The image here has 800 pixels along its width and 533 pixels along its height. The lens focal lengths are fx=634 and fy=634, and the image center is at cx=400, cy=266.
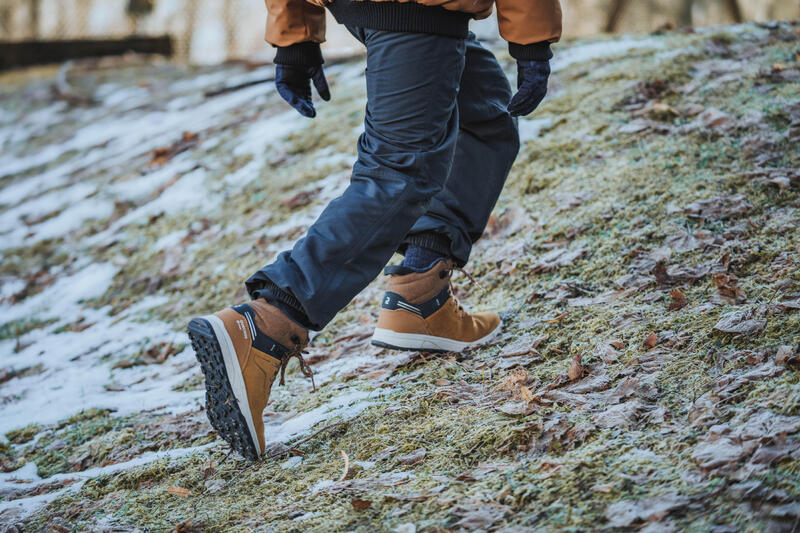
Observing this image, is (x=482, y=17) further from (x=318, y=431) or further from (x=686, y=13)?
(x=686, y=13)

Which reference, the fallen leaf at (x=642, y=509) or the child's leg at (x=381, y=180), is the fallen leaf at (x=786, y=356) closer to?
the fallen leaf at (x=642, y=509)

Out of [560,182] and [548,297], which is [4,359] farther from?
[560,182]

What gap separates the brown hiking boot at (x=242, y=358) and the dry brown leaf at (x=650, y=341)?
1116 mm

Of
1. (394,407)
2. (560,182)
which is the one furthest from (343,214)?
(560,182)

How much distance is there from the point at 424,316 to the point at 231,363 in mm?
816

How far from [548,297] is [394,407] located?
89cm

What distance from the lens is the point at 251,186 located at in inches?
180

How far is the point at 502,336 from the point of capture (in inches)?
99.9

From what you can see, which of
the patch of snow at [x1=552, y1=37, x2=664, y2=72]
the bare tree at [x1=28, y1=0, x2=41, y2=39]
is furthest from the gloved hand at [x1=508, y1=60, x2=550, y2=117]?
the bare tree at [x1=28, y1=0, x2=41, y2=39]

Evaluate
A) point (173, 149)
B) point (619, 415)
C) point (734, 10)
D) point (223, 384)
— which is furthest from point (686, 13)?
point (223, 384)

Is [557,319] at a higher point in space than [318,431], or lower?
higher

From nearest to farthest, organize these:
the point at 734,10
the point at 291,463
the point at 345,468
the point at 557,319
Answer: the point at 345,468 → the point at 291,463 → the point at 557,319 → the point at 734,10

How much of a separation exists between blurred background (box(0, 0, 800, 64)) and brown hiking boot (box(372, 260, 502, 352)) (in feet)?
27.5

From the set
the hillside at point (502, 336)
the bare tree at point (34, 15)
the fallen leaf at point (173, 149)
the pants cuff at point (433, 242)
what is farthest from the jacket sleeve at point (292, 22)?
the bare tree at point (34, 15)
